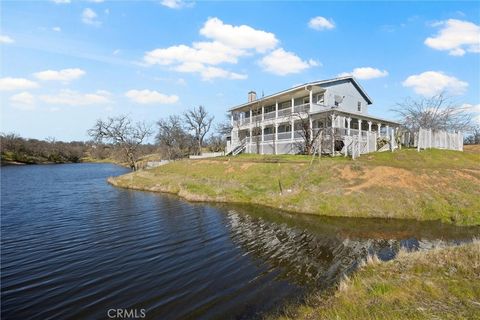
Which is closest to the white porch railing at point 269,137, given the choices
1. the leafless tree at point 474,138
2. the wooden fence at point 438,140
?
the wooden fence at point 438,140

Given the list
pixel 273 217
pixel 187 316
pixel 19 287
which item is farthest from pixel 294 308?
pixel 273 217

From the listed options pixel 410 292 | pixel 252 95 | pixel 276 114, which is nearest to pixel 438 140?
pixel 276 114

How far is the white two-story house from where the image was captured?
29656mm

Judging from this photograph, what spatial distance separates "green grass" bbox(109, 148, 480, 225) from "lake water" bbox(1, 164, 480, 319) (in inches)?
59.7

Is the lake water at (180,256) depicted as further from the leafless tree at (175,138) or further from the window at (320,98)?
the leafless tree at (175,138)

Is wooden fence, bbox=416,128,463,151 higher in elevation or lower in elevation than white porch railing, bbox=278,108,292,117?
lower

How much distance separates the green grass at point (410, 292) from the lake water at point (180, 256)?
137 cm

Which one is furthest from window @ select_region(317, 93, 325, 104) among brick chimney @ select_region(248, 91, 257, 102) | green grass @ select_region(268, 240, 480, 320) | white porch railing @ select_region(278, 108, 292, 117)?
green grass @ select_region(268, 240, 480, 320)

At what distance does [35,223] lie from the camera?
15.8 meters

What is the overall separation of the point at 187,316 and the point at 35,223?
44.5 ft

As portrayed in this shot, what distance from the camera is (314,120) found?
32438 millimetres

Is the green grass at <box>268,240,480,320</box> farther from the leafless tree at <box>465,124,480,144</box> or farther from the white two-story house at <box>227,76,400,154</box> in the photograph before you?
the leafless tree at <box>465,124,480,144</box>

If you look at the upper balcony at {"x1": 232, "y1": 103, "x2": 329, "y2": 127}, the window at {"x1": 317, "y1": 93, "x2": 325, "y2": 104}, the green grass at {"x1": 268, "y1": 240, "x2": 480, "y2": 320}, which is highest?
the window at {"x1": 317, "y1": 93, "x2": 325, "y2": 104}

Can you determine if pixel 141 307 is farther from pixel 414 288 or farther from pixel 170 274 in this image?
pixel 414 288
